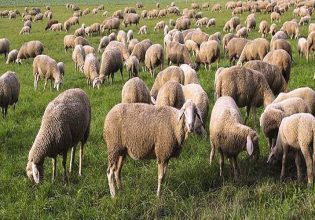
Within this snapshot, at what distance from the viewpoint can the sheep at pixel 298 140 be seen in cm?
697

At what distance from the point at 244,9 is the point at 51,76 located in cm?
2944

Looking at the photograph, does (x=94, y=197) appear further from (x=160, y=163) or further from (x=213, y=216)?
(x=213, y=216)

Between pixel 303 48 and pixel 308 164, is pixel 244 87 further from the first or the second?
pixel 303 48

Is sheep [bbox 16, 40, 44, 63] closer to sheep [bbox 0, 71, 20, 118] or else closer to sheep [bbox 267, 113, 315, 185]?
sheep [bbox 0, 71, 20, 118]

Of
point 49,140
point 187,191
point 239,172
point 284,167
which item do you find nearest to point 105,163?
point 49,140

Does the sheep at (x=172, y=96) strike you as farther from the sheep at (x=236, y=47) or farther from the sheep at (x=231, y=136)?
the sheep at (x=236, y=47)

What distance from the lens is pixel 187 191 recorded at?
23.6 feet

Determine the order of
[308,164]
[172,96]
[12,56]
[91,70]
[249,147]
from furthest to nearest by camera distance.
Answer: [12,56]
[91,70]
[172,96]
[308,164]
[249,147]

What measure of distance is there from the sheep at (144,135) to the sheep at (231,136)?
0.95 m

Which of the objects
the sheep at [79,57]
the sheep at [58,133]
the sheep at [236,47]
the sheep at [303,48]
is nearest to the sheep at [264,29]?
the sheep at [303,48]

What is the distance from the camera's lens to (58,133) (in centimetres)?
762

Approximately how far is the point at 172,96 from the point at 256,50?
24.4 feet

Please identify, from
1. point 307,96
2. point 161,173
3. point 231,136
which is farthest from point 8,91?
point 307,96

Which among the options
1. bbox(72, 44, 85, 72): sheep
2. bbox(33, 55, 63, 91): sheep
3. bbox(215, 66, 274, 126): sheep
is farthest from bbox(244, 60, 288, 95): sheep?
bbox(72, 44, 85, 72): sheep
